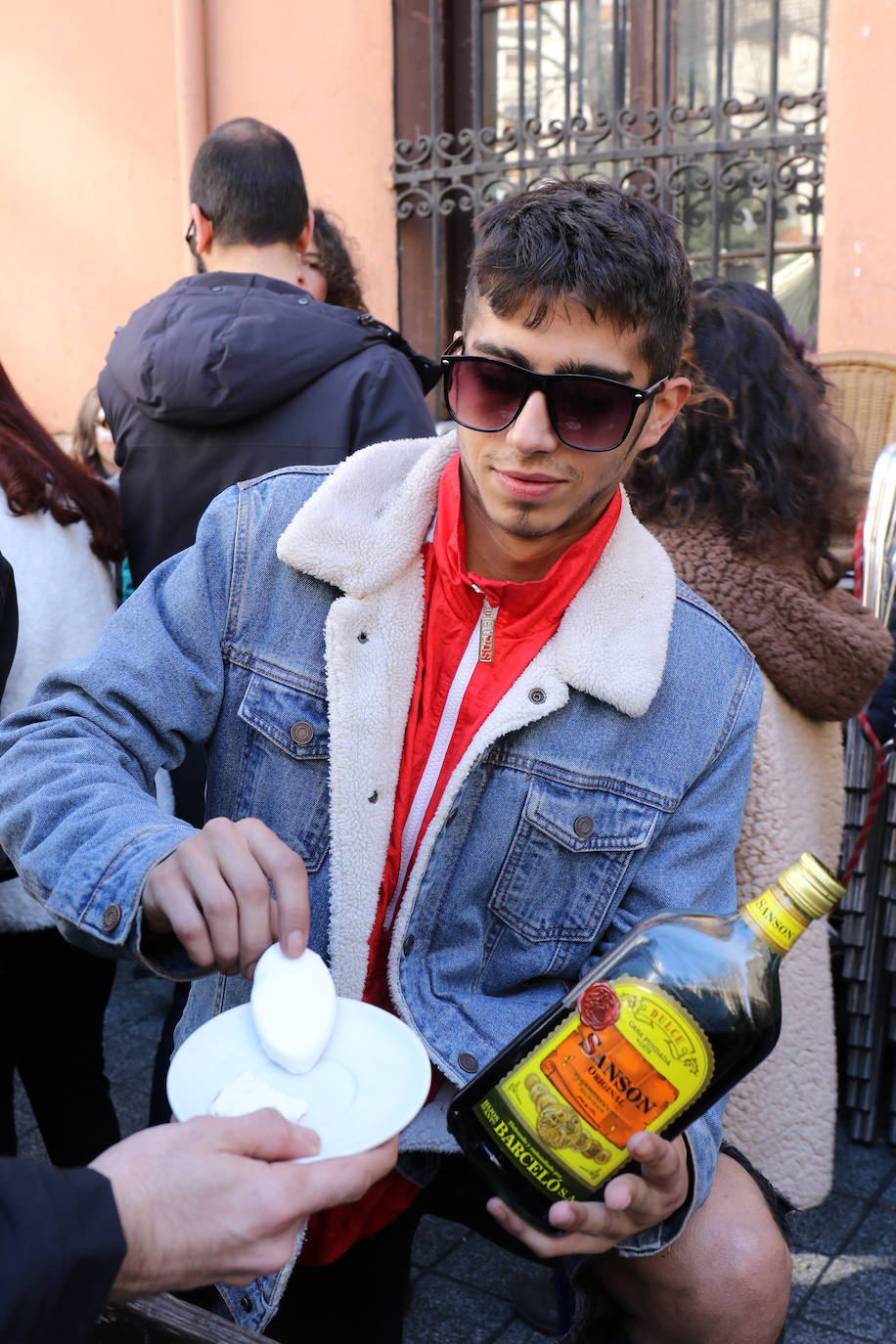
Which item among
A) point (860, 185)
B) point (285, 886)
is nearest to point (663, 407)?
point (285, 886)

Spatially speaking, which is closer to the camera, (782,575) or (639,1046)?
(639,1046)

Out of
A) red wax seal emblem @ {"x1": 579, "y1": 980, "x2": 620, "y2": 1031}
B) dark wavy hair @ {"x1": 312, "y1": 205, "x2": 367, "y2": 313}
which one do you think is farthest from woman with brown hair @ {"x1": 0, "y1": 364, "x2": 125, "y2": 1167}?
dark wavy hair @ {"x1": 312, "y1": 205, "x2": 367, "y2": 313}

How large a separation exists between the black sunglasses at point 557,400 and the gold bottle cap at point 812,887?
637 mm

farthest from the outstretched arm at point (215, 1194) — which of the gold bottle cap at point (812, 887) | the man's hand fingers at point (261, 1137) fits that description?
the gold bottle cap at point (812, 887)

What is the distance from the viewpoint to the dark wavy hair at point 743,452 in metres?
2.42

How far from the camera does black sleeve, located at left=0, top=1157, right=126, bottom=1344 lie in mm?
932

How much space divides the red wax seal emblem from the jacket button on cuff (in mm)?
511

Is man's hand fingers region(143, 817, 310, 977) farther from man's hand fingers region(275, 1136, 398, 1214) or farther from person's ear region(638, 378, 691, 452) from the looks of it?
person's ear region(638, 378, 691, 452)

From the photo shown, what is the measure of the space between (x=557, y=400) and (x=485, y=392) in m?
0.10

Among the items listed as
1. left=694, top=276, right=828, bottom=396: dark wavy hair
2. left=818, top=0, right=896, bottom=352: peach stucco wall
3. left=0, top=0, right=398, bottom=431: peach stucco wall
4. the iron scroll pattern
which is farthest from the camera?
left=0, top=0, right=398, bottom=431: peach stucco wall

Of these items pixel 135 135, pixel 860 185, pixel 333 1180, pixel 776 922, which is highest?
pixel 135 135

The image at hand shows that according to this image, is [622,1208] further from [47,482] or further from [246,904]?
[47,482]

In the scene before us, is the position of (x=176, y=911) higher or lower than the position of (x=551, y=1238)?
higher

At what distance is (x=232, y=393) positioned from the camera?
8.69ft
